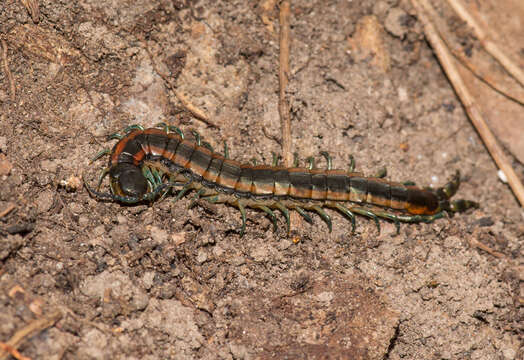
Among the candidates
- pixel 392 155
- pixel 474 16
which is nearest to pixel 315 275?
pixel 392 155

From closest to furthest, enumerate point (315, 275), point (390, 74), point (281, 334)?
point (281, 334), point (315, 275), point (390, 74)

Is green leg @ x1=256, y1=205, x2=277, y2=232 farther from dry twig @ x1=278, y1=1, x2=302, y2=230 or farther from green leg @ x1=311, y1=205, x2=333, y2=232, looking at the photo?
green leg @ x1=311, y1=205, x2=333, y2=232

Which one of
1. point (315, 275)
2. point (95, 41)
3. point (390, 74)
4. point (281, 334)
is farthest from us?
point (390, 74)

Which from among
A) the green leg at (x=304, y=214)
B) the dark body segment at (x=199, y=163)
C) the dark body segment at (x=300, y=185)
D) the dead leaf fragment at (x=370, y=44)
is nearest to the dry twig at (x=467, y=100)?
the dead leaf fragment at (x=370, y=44)

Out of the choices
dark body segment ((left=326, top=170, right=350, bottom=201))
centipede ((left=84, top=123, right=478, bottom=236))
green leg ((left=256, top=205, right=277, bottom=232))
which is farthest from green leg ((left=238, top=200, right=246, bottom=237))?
dark body segment ((left=326, top=170, right=350, bottom=201))

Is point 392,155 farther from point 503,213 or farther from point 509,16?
point 509,16

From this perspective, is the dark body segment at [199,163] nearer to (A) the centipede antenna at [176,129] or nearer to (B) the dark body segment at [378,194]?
(A) the centipede antenna at [176,129]

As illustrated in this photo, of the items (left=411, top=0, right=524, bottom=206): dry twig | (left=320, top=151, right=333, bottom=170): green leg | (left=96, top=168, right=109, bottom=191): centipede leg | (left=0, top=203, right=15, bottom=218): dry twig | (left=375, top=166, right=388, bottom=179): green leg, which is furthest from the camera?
(left=411, top=0, right=524, bottom=206): dry twig
